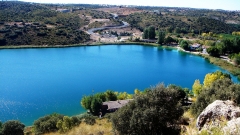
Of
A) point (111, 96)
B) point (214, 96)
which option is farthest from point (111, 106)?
point (214, 96)

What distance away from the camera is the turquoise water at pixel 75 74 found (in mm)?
35469

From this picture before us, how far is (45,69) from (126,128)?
44815 mm

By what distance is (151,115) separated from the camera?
39.1ft

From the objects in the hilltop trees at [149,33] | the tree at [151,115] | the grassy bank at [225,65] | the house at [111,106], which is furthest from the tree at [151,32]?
the tree at [151,115]

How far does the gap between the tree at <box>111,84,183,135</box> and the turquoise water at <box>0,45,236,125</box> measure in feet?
70.3

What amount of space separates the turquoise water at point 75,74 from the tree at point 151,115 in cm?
2142

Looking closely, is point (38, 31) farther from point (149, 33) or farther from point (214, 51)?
point (214, 51)

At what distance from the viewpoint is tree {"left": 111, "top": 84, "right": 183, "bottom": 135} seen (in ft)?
39.4

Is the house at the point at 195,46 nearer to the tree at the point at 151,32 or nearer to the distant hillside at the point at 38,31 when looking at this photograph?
the tree at the point at 151,32

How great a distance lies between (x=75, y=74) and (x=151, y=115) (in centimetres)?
4022

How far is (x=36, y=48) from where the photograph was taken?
251ft

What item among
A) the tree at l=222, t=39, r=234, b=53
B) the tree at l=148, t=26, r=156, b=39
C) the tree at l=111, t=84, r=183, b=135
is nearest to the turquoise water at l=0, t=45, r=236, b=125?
the tree at l=222, t=39, r=234, b=53

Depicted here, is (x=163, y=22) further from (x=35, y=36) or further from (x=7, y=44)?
(x=7, y=44)

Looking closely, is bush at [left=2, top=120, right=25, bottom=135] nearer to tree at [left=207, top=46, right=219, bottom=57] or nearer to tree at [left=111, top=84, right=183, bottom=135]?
tree at [left=111, top=84, right=183, bottom=135]
